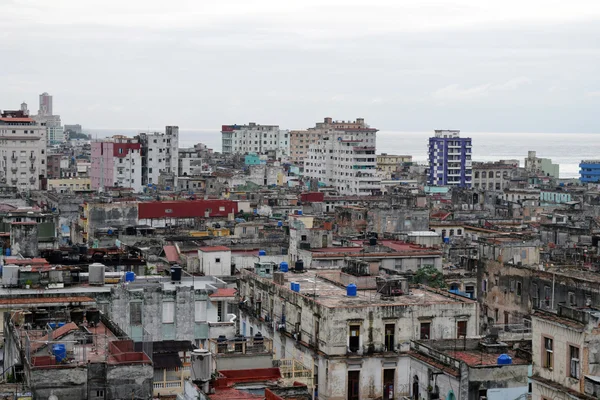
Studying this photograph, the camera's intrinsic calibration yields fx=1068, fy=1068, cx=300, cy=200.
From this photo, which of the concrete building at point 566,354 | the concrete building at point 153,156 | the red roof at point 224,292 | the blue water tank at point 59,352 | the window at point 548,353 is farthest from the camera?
the concrete building at point 153,156

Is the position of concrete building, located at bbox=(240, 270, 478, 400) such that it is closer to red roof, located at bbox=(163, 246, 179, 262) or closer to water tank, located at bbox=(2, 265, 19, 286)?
water tank, located at bbox=(2, 265, 19, 286)

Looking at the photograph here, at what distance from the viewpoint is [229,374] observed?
38.9 metres

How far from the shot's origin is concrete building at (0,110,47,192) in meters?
190

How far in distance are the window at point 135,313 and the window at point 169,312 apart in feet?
4.04

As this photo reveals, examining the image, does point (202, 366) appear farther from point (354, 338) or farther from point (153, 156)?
point (153, 156)

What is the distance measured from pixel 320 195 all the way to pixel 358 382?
103 m

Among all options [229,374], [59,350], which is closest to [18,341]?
[59,350]

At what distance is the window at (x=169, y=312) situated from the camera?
51219mm

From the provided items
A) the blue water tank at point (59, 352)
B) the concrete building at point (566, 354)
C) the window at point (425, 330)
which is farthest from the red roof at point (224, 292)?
the concrete building at point (566, 354)

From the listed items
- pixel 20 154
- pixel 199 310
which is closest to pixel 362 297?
pixel 199 310

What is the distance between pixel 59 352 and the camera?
111 feet

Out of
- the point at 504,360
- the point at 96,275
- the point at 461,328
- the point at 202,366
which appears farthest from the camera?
the point at 96,275

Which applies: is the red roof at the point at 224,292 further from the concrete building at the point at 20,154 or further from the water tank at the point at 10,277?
the concrete building at the point at 20,154

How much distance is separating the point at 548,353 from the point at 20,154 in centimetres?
16993
